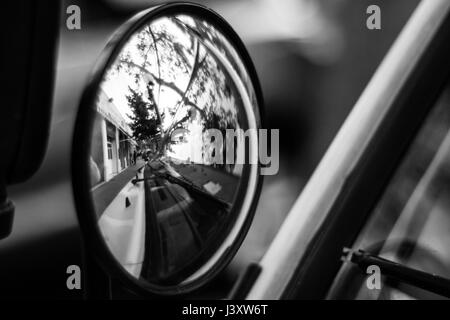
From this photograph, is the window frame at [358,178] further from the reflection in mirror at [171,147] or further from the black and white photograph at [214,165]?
the reflection in mirror at [171,147]

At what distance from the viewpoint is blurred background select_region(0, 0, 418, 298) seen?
1.51 metres

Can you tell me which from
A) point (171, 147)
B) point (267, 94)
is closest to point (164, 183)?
point (171, 147)

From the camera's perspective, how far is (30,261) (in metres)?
1.56

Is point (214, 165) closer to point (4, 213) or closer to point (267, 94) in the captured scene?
point (4, 213)

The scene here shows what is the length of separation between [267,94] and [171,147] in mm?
1529

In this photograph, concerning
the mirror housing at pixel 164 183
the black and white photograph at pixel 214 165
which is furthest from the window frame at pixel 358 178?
the mirror housing at pixel 164 183

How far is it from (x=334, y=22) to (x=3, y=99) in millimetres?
1968

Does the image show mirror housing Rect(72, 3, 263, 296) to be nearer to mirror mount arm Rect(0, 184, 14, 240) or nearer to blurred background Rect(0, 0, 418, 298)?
mirror mount arm Rect(0, 184, 14, 240)

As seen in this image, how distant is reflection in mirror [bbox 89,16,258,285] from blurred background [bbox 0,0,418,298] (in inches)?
29.9

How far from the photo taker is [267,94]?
2.13 m

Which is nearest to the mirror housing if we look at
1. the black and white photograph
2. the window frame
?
the black and white photograph
